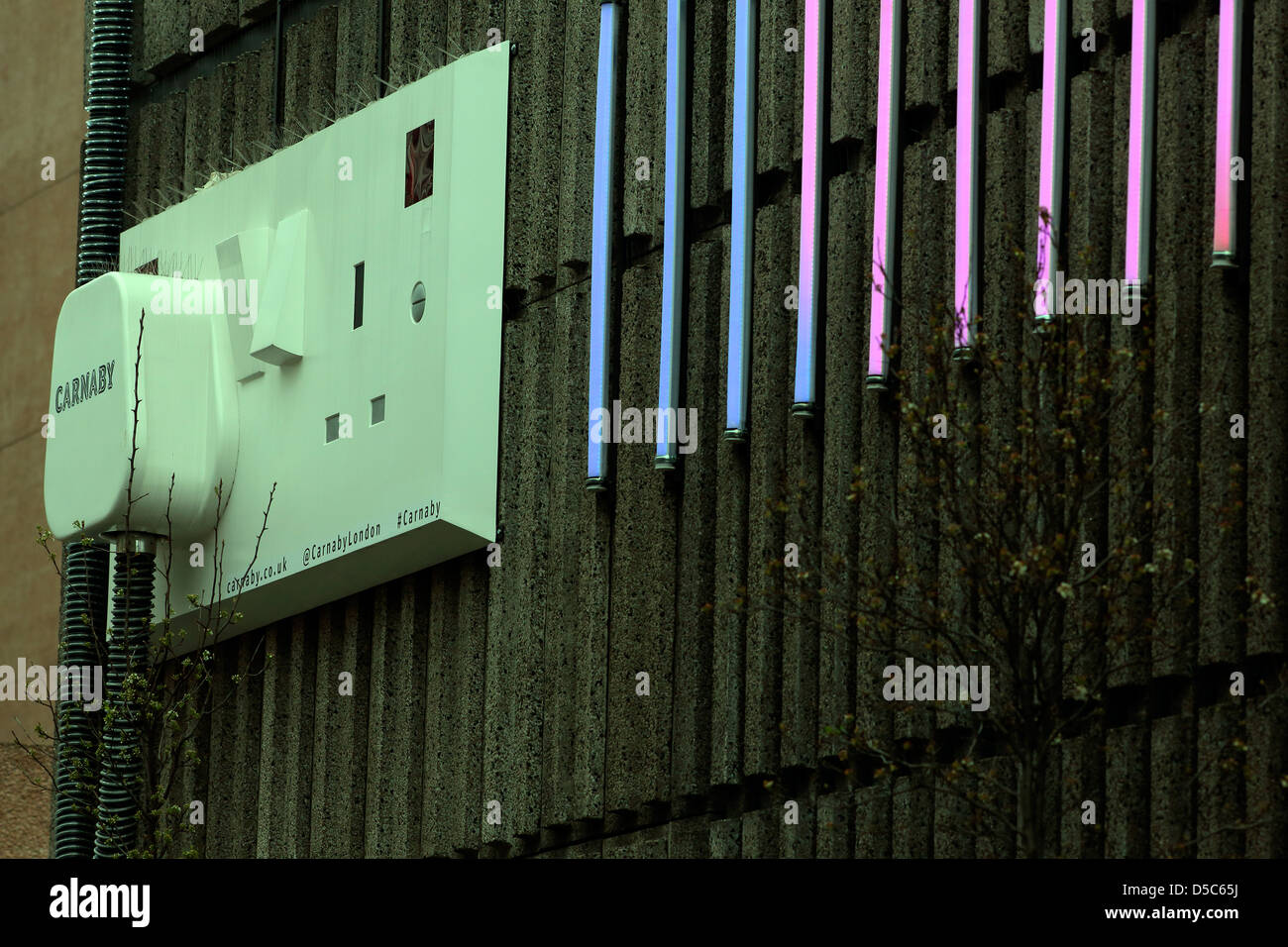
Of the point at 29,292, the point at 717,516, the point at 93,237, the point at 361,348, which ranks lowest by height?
the point at 717,516

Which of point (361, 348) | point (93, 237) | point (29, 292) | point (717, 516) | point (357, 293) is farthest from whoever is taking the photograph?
point (29, 292)

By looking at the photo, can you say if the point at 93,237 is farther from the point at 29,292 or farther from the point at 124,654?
the point at 29,292

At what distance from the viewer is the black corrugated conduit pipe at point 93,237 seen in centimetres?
1911

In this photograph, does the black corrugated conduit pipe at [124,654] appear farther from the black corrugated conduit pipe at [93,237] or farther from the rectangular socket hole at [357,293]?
the rectangular socket hole at [357,293]

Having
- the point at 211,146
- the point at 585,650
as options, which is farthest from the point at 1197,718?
the point at 211,146

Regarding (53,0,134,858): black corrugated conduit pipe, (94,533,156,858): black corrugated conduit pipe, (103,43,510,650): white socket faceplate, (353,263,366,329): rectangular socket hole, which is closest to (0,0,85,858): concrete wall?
(53,0,134,858): black corrugated conduit pipe

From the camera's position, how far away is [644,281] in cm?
1496

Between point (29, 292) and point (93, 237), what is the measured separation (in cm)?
407

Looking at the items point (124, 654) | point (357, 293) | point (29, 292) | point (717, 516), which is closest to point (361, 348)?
point (357, 293)

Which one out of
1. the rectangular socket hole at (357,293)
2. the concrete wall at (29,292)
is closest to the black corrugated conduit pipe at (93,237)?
the concrete wall at (29,292)

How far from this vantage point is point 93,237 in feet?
65.8

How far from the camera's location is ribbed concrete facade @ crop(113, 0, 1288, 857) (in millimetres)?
11406

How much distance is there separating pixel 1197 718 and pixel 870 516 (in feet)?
7.44
